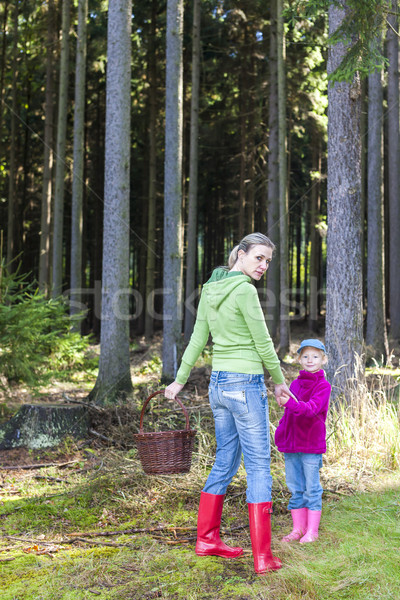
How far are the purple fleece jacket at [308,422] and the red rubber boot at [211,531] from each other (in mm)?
605

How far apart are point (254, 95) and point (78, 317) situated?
12220 mm

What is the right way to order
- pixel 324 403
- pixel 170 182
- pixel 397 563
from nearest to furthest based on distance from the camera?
pixel 397 563 < pixel 324 403 < pixel 170 182

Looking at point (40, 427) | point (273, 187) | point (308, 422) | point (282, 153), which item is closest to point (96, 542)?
point (308, 422)

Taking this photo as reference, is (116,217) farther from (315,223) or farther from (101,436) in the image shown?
(315,223)

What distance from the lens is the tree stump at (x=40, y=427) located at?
6.88 metres

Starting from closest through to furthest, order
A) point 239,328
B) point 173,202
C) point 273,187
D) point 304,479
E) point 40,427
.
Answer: point 239,328 < point 304,479 < point 40,427 < point 173,202 < point 273,187

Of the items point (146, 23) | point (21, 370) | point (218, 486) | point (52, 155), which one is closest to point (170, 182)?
point (21, 370)

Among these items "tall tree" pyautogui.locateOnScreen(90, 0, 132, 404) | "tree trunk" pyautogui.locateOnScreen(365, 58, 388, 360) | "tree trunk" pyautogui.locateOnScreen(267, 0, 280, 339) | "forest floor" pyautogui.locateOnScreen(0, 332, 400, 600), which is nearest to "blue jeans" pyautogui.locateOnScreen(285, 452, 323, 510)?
"forest floor" pyautogui.locateOnScreen(0, 332, 400, 600)

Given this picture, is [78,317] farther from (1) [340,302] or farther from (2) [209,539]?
(2) [209,539]

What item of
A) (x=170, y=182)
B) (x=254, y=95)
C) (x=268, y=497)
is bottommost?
(x=268, y=497)

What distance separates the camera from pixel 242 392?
11.2 feet

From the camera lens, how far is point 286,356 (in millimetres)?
15281

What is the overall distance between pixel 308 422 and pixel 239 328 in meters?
0.93

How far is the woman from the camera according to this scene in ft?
11.2
